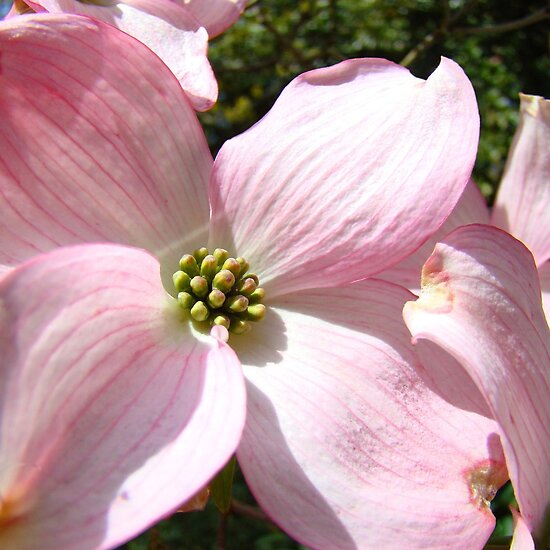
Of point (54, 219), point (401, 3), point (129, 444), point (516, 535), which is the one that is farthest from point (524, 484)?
point (401, 3)

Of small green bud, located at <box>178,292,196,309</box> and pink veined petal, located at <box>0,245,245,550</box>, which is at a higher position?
pink veined petal, located at <box>0,245,245,550</box>

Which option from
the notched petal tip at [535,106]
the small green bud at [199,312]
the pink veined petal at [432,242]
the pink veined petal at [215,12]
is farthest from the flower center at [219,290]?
the notched petal tip at [535,106]

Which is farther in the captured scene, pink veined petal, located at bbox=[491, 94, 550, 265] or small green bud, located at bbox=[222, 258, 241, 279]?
pink veined petal, located at bbox=[491, 94, 550, 265]

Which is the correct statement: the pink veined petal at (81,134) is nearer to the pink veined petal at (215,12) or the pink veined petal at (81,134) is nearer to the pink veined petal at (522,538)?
the pink veined petal at (215,12)

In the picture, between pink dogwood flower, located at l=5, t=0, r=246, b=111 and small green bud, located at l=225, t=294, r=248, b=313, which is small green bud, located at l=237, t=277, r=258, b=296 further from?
pink dogwood flower, located at l=5, t=0, r=246, b=111

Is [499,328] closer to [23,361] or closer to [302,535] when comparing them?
[302,535]

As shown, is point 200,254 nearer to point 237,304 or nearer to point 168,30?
point 237,304

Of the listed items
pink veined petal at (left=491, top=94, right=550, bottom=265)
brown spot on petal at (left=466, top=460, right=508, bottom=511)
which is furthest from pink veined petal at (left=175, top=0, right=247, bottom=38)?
brown spot on petal at (left=466, top=460, right=508, bottom=511)
